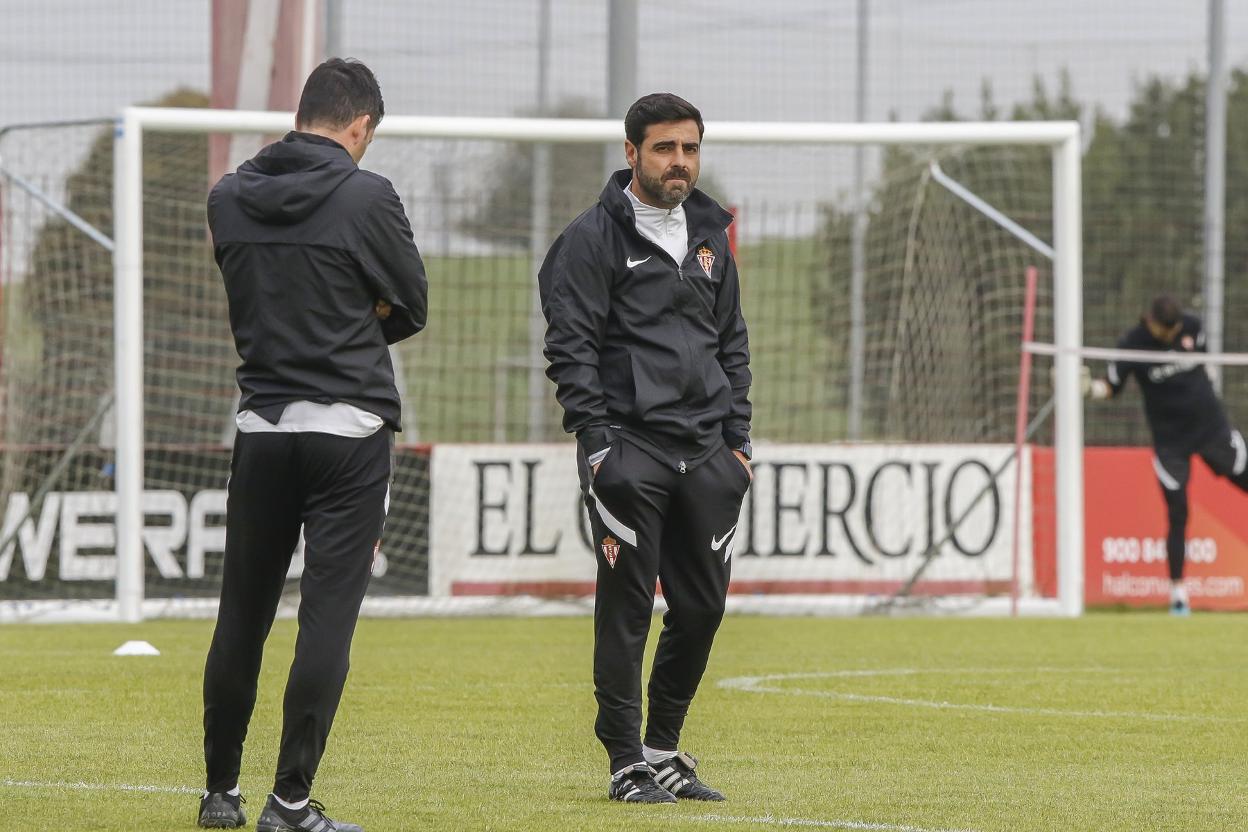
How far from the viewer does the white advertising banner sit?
13.8m

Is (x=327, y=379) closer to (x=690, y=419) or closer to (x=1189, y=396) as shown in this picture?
(x=690, y=419)

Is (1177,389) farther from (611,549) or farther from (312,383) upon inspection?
(312,383)

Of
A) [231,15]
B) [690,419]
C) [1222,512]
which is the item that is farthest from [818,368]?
[690,419]

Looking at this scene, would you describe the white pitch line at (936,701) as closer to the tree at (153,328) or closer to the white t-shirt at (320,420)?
the white t-shirt at (320,420)

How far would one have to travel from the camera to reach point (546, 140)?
13.2m

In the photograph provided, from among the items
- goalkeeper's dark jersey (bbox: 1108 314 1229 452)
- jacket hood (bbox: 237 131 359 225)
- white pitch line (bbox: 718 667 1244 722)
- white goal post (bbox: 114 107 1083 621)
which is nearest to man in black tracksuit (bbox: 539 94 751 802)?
jacket hood (bbox: 237 131 359 225)

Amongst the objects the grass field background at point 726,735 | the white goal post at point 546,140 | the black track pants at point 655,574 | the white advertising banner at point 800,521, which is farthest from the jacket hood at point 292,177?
the white advertising banner at point 800,521

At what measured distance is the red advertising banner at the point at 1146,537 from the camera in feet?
51.9

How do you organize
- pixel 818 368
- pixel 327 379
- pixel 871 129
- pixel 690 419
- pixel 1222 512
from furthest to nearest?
pixel 1222 512 → pixel 818 368 → pixel 871 129 → pixel 690 419 → pixel 327 379

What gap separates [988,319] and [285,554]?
10743 mm

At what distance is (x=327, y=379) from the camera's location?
4879 mm

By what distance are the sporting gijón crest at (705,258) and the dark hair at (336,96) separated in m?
1.19

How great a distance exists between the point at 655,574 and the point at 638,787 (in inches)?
23.3

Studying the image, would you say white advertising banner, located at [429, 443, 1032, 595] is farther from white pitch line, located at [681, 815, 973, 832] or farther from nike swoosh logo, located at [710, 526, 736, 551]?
white pitch line, located at [681, 815, 973, 832]
